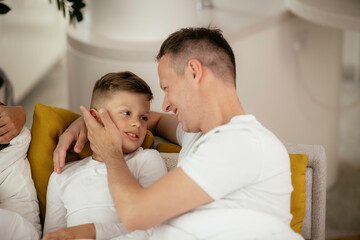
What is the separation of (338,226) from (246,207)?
1.59 metres

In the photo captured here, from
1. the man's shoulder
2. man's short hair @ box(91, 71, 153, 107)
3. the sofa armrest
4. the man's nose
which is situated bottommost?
the sofa armrest

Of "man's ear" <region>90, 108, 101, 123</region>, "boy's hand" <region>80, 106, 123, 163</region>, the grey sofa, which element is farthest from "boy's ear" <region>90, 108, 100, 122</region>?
the grey sofa

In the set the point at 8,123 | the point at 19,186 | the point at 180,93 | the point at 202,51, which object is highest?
the point at 202,51

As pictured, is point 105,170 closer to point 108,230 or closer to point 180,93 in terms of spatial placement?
point 108,230

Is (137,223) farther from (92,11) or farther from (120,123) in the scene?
(92,11)

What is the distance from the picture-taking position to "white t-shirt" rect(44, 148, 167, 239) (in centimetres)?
165

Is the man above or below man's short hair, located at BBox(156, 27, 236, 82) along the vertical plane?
below

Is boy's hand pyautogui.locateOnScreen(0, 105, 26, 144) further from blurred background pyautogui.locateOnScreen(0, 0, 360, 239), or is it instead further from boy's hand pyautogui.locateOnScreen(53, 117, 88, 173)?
blurred background pyautogui.locateOnScreen(0, 0, 360, 239)

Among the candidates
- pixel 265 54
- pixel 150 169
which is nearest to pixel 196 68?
pixel 150 169

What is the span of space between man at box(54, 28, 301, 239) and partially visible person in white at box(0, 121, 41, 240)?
322mm

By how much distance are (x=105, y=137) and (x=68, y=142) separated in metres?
0.22

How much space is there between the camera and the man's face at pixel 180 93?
1.47 metres

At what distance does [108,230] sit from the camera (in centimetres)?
157

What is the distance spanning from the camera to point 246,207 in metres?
1.37
